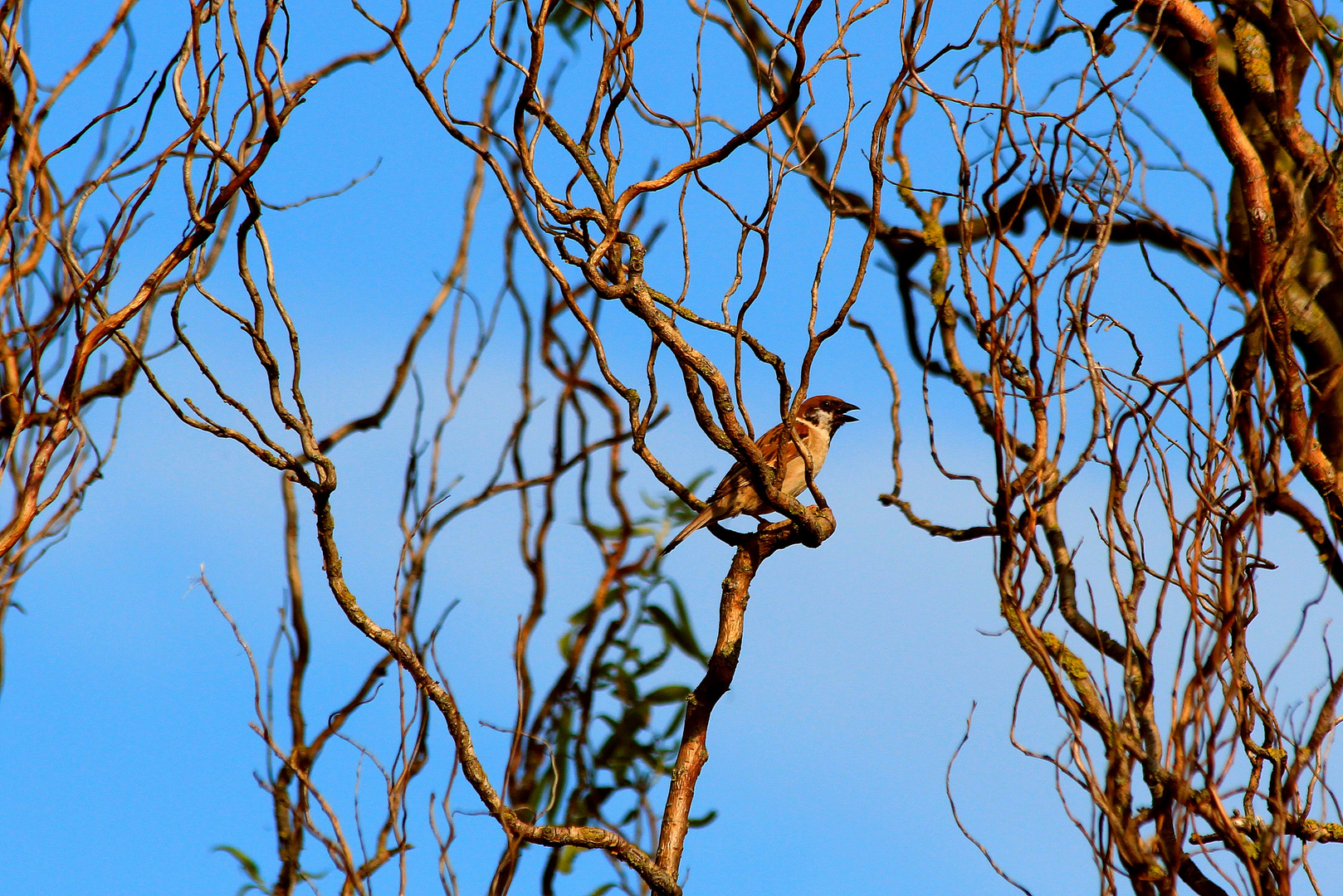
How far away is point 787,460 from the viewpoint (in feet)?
18.8

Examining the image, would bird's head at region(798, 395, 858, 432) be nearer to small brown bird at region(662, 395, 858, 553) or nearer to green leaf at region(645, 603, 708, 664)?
small brown bird at region(662, 395, 858, 553)

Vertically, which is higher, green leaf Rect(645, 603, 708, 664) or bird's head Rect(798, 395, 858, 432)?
bird's head Rect(798, 395, 858, 432)

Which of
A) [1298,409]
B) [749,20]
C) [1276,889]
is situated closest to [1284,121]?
[1298,409]

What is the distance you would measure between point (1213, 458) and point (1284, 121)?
2015mm

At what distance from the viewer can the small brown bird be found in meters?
5.20

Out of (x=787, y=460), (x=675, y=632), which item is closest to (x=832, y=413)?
(x=787, y=460)

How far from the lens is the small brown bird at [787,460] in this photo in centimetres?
520

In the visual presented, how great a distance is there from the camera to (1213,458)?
2984mm

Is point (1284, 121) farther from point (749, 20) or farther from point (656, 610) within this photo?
point (656, 610)

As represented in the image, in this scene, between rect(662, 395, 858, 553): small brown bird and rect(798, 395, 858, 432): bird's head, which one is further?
rect(798, 395, 858, 432): bird's head

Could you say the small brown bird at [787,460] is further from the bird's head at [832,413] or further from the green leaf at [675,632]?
the green leaf at [675,632]

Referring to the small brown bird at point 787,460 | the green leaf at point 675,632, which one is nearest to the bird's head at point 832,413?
the small brown bird at point 787,460

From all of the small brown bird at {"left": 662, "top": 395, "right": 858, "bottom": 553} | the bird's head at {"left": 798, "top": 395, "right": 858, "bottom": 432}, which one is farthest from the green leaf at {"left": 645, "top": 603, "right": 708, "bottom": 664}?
the bird's head at {"left": 798, "top": 395, "right": 858, "bottom": 432}

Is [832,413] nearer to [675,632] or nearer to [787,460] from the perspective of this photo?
[787,460]
